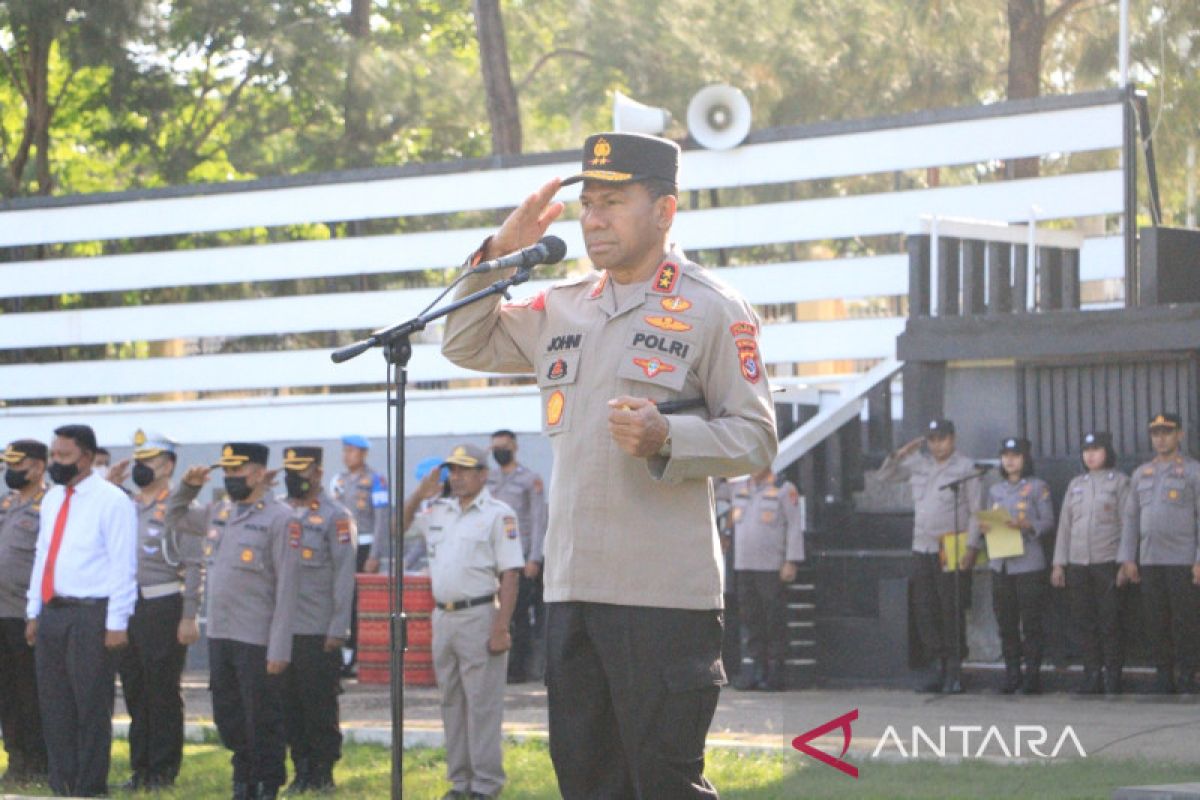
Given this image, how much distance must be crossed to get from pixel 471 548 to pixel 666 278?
586cm

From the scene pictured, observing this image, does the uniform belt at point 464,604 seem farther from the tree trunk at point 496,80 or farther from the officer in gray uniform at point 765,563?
the tree trunk at point 496,80

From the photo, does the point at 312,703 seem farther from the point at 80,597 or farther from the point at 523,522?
the point at 523,522

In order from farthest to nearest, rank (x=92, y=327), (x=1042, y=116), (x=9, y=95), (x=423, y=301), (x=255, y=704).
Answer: (x=9, y=95) → (x=92, y=327) → (x=423, y=301) → (x=1042, y=116) → (x=255, y=704)

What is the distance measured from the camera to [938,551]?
14.7m

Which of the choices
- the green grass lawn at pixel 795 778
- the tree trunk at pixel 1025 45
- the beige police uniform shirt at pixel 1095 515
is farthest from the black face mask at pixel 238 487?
the tree trunk at pixel 1025 45

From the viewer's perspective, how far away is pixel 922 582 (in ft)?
48.3

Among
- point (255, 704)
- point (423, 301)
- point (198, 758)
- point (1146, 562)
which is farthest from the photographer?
point (423, 301)

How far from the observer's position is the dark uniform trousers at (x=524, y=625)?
53.0 feet

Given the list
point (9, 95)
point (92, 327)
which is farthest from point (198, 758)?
point (9, 95)

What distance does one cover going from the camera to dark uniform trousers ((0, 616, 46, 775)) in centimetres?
1179

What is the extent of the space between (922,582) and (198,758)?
5779 mm

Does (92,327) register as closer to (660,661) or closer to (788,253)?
(788,253)

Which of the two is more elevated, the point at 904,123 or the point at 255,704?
the point at 904,123

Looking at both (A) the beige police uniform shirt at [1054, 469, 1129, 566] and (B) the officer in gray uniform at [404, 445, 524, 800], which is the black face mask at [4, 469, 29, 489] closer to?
(B) the officer in gray uniform at [404, 445, 524, 800]
